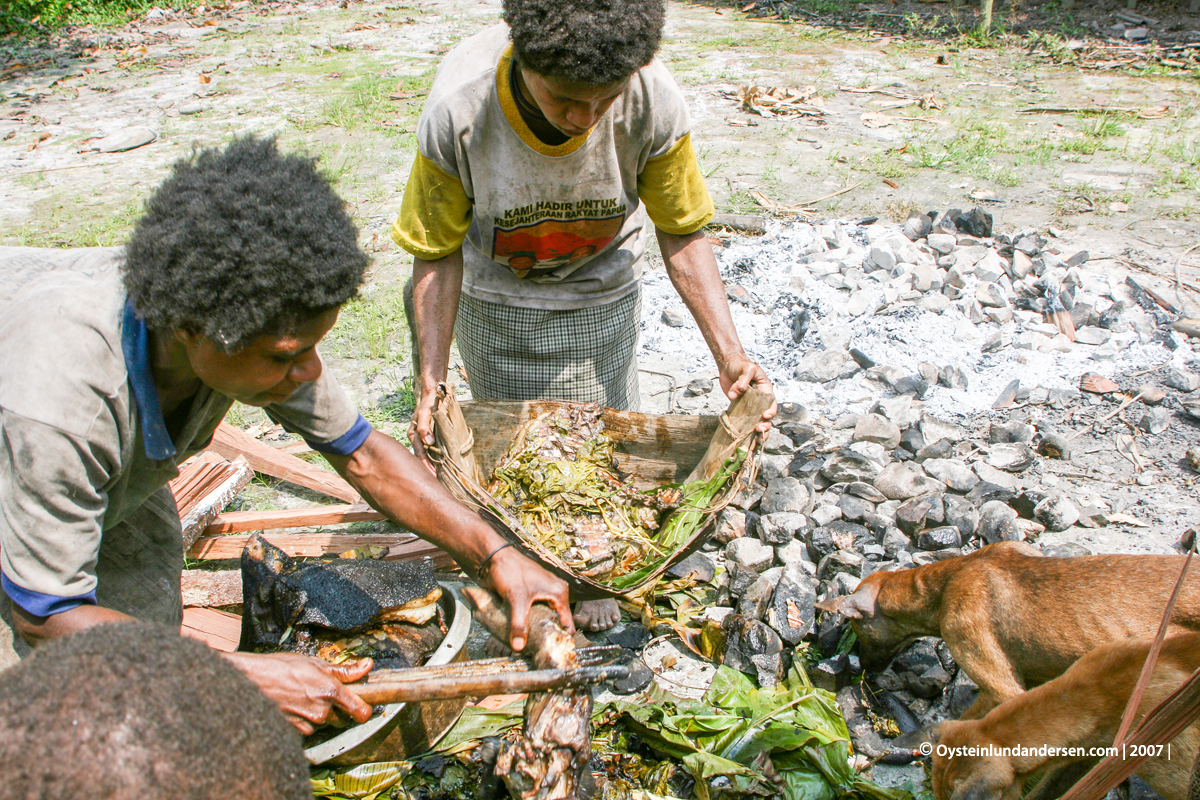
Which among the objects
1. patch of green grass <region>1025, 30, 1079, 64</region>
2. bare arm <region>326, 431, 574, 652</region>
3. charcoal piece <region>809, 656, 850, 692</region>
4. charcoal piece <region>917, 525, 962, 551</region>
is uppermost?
patch of green grass <region>1025, 30, 1079, 64</region>

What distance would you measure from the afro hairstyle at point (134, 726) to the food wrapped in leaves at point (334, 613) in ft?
5.31

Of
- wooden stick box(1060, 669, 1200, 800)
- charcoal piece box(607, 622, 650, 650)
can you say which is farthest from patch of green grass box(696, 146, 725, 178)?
wooden stick box(1060, 669, 1200, 800)

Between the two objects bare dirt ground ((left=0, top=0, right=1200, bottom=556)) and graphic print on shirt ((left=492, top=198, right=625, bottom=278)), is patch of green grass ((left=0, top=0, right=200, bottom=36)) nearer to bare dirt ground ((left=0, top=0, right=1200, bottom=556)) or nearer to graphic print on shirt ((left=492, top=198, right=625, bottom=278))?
bare dirt ground ((left=0, top=0, right=1200, bottom=556))

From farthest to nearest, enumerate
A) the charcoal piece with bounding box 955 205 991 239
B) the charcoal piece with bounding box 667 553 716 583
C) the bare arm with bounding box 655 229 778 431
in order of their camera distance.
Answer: the charcoal piece with bounding box 955 205 991 239 → the charcoal piece with bounding box 667 553 716 583 → the bare arm with bounding box 655 229 778 431

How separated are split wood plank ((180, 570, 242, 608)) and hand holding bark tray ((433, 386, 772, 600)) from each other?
3.78 feet

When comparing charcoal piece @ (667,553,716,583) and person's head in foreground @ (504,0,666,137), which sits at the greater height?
person's head in foreground @ (504,0,666,137)

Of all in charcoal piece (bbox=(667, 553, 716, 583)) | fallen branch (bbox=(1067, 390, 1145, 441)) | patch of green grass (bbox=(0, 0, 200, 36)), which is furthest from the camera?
patch of green grass (bbox=(0, 0, 200, 36))

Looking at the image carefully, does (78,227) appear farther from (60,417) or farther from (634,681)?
(634,681)

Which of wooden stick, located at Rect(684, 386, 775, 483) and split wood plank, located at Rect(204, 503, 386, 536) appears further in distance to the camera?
split wood plank, located at Rect(204, 503, 386, 536)

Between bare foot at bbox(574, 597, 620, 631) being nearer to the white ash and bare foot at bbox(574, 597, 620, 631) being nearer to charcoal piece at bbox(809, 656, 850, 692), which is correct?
charcoal piece at bbox(809, 656, 850, 692)

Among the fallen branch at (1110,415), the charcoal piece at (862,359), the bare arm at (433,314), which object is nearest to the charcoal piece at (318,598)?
the bare arm at (433,314)

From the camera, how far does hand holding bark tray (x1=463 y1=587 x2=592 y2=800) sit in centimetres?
190

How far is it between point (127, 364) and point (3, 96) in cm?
1167

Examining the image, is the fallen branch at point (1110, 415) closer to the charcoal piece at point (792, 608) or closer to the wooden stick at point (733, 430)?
the charcoal piece at point (792, 608)
